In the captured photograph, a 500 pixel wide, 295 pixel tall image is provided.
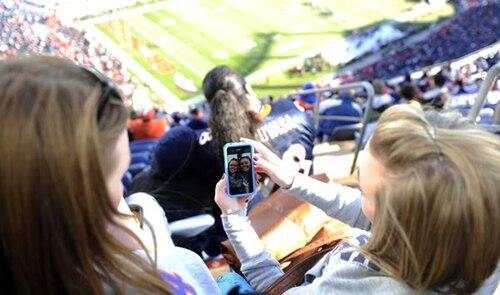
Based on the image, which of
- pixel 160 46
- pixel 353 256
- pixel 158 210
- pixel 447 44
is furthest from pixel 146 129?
pixel 447 44

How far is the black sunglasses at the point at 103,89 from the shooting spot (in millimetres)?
718

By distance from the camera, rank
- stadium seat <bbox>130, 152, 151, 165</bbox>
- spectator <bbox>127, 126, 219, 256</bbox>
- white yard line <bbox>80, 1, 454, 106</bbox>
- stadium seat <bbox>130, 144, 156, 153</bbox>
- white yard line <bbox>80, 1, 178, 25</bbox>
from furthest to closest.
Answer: white yard line <bbox>80, 1, 454, 106</bbox>, white yard line <bbox>80, 1, 178, 25</bbox>, stadium seat <bbox>130, 144, 156, 153</bbox>, stadium seat <bbox>130, 152, 151, 165</bbox>, spectator <bbox>127, 126, 219, 256</bbox>

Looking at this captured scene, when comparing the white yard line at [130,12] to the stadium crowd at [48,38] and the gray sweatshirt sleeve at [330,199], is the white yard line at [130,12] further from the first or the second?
the gray sweatshirt sleeve at [330,199]

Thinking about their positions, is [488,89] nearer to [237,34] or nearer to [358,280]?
[358,280]

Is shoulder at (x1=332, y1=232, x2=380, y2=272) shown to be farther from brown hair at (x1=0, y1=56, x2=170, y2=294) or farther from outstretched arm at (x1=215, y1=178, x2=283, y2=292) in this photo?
brown hair at (x1=0, y1=56, x2=170, y2=294)

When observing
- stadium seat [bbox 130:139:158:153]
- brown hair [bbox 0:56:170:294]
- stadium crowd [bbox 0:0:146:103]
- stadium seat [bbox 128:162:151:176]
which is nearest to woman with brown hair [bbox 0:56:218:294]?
brown hair [bbox 0:56:170:294]

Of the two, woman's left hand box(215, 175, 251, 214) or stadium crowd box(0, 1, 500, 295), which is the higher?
stadium crowd box(0, 1, 500, 295)

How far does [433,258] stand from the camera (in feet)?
2.75

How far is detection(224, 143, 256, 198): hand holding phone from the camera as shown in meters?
1.26

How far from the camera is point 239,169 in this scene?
1292 mm

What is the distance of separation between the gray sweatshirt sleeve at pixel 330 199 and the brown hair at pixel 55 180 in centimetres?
68

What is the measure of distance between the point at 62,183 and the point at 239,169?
26.0 inches

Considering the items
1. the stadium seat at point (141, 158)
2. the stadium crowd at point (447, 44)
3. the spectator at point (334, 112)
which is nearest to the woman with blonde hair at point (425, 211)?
the stadium seat at point (141, 158)

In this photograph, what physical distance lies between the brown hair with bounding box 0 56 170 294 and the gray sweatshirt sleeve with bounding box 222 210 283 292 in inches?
19.2
